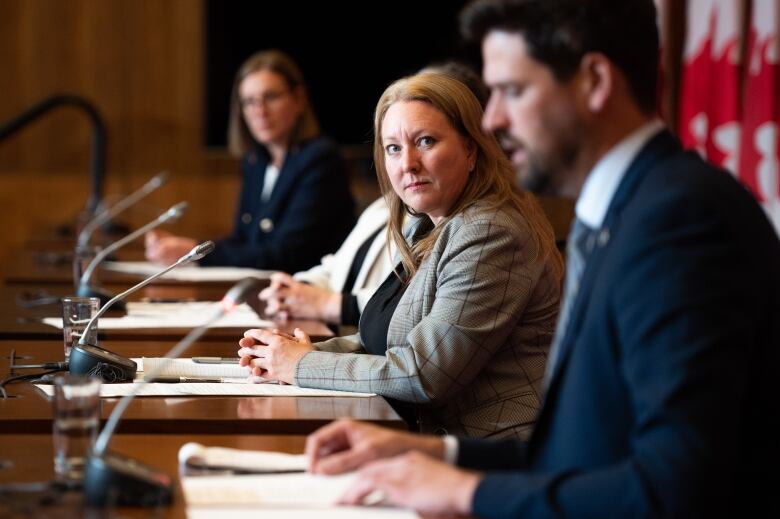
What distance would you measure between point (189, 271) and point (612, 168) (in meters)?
2.97

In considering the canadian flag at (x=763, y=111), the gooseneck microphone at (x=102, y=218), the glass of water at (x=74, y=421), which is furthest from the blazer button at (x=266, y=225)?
the glass of water at (x=74, y=421)

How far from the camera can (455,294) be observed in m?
2.10

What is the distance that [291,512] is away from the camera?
1342mm

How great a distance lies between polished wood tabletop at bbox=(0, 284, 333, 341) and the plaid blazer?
64 cm

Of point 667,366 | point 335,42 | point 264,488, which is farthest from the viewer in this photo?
point 335,42

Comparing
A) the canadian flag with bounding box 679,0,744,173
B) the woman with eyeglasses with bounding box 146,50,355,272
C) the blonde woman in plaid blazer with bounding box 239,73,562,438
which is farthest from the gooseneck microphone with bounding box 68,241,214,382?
the canadian flag with bounding box 679,0,744,173

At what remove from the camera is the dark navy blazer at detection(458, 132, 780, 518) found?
3.88 feet

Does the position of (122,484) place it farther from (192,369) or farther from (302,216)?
(302,216)

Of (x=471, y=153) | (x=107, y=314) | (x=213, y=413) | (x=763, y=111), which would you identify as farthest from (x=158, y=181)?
(x=213, y=413)

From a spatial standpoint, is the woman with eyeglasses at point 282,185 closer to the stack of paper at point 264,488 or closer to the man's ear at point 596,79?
the stack of paper at point 264,488

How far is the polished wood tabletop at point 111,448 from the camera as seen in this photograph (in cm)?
132

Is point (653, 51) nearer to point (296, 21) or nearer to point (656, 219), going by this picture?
point (656, 219)

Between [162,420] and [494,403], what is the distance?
0.66 m

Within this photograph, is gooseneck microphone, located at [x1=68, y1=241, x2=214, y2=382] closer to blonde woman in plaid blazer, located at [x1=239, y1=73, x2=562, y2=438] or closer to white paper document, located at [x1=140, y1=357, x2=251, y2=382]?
white paper document, located at [x1=140, y1=357, x2=251, y2=382]
